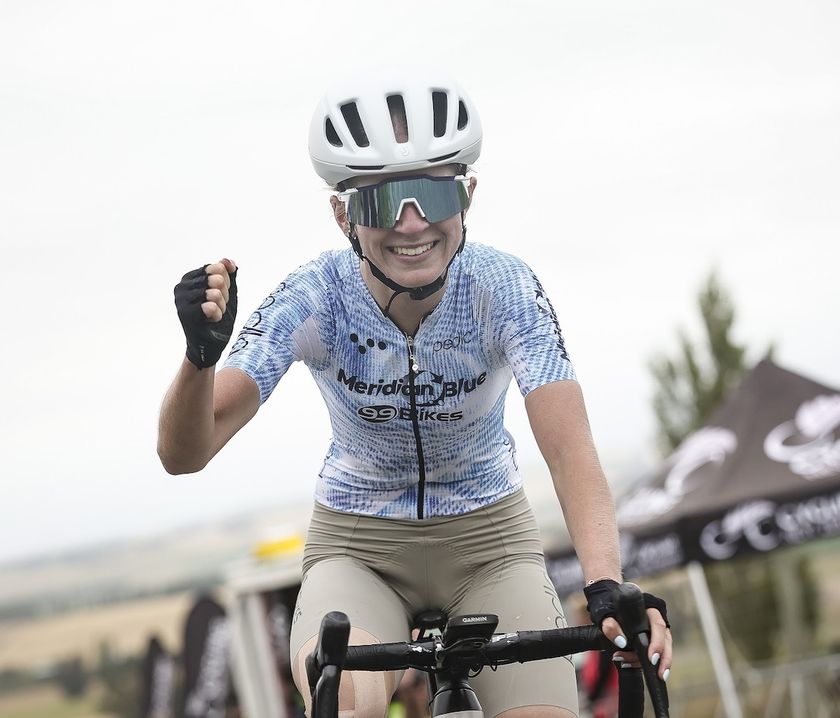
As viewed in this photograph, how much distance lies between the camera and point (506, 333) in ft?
12.3

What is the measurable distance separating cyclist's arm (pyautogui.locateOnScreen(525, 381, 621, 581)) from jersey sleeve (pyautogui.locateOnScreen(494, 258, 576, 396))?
46 mm

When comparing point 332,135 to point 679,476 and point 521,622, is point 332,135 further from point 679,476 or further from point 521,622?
point 679,476

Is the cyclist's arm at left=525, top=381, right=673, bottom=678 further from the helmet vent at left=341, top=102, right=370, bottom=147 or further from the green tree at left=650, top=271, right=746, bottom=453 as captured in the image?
the green tree at left=650, top=271, right=746, bottom=453

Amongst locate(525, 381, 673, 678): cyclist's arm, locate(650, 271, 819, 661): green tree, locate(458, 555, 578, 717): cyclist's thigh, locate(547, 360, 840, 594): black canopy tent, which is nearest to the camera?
locate(525, 381, 673, 678): cyclist's arm

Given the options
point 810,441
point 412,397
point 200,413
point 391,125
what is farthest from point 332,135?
point 810,441

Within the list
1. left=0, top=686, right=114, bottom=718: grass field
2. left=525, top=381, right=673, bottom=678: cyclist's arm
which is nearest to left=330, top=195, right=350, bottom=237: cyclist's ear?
left=525, top=381, right=673, bottom=678: cyclist's arm

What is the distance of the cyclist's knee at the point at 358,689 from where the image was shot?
332 centimetres

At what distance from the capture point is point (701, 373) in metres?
26.4

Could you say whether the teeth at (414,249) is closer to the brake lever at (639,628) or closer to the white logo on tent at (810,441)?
the brake lever at (639,628)

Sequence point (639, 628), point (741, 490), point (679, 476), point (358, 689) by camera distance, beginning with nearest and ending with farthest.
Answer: point (639, 628)
point (358, 689)
point (741, 490)
point (679, 476)

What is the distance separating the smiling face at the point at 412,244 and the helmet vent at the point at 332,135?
0.16m

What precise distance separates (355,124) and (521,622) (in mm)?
1577

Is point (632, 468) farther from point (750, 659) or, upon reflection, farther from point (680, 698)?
point (680, 698)

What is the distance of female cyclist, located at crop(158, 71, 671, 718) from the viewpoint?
346 centimetres
